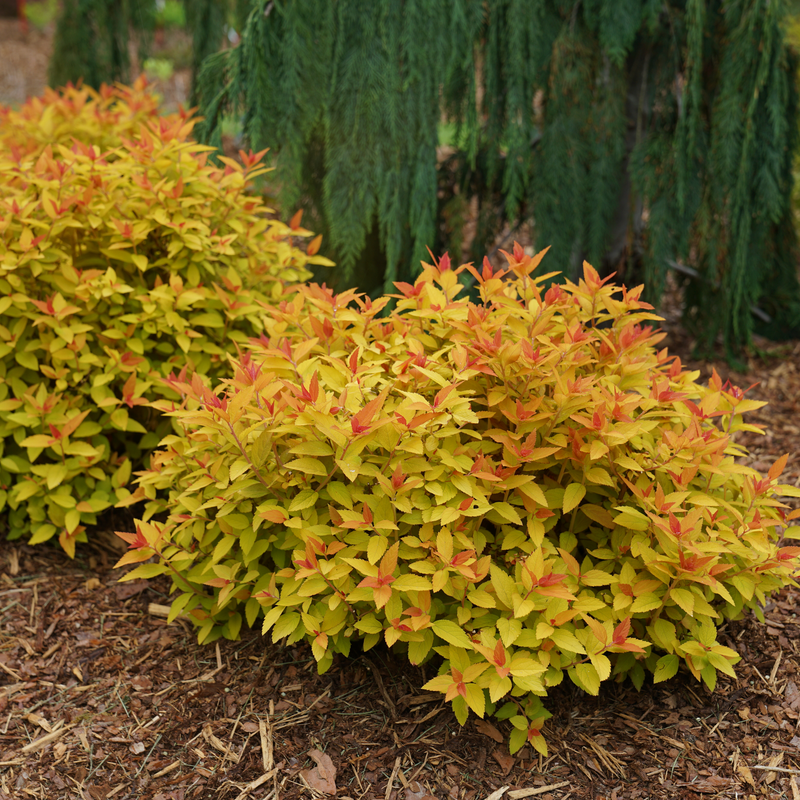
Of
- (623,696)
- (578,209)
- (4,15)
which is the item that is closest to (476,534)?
(623,696)

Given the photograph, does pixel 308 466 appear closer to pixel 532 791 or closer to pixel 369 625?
pixel 369 625

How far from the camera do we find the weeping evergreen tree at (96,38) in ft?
11.9

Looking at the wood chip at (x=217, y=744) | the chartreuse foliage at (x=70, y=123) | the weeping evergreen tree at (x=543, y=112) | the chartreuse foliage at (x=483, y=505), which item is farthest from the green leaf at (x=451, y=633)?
the chartreuse foliage at (x=70, y=123)

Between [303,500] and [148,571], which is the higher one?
[303,500]

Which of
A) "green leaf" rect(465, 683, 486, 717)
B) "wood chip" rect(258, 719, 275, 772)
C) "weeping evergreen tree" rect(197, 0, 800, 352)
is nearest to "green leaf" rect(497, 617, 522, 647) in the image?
"green leaf" rect(465, 683, 486, 717)

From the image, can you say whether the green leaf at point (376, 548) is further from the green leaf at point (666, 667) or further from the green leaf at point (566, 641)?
the green leaf at point (666, 667)

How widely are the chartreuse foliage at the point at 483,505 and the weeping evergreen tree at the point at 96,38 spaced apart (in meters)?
2.78

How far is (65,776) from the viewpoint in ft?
5.34

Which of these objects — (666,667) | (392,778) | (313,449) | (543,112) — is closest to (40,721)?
(392,778)

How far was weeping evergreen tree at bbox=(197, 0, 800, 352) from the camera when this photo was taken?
102 inches

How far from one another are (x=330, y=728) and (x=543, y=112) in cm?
244

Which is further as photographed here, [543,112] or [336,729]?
[543,112]

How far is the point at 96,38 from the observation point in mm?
3738

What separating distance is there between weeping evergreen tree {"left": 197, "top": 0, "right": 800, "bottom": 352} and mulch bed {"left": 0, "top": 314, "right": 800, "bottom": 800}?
1.64 meters
